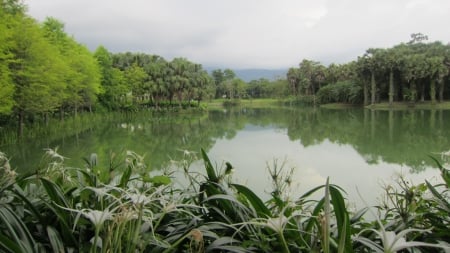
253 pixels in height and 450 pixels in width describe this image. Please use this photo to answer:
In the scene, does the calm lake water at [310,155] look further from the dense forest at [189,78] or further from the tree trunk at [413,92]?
the tree trunk at [413,92]

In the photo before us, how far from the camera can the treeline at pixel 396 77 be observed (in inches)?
1288

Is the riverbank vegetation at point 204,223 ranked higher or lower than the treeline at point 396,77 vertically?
lower

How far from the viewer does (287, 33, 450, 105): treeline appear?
32719 millimetres

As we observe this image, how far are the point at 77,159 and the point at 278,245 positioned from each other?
29.2 feet

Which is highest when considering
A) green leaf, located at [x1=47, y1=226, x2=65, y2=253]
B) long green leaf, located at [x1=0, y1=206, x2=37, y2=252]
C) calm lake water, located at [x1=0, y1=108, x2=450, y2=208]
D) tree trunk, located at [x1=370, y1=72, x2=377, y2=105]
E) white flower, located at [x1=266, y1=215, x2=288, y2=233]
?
tree trunk, located at [x1=370, y1=72, x2=377, y2=105]

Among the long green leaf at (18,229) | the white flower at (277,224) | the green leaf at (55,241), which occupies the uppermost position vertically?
the white flower at (277,224)

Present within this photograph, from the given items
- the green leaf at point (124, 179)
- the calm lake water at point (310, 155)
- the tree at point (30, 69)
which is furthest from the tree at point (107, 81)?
the green leaf at point (124, 179)

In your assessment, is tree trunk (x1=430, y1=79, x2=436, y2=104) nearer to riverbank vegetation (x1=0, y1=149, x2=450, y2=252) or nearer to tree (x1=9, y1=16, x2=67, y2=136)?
tree (x1=9, y1=16, x2=67, y2=136)

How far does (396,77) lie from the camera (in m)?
35.6

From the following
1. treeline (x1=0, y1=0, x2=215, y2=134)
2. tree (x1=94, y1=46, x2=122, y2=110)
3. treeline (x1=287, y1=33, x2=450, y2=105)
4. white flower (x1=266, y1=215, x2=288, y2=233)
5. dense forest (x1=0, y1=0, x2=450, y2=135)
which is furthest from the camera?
treeline (x1=287, y1=33, x2=450, y2=105)

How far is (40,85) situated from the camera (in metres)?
12.2

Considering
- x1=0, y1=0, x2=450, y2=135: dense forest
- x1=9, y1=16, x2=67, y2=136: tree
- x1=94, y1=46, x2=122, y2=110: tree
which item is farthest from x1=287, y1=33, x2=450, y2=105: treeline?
x1=9, y1=16, x2=67, y2=136: tree

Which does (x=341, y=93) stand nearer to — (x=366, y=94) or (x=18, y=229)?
(x=366, y=94)

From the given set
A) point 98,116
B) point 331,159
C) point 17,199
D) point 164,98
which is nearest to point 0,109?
point 331,159
